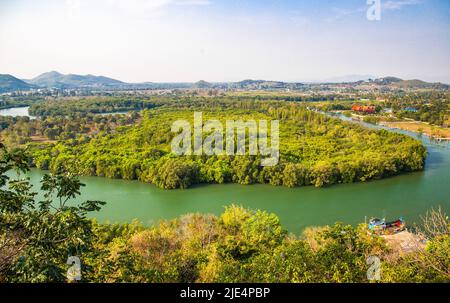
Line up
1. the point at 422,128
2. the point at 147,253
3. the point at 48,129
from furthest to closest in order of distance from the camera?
the point at 422,128 < the point at 48,129 < the point at 147,253

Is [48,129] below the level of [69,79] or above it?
below

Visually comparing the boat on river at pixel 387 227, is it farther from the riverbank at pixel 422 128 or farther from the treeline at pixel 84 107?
the treeline at pixel 84 107

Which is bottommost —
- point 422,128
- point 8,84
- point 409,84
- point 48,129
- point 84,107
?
point 422,128

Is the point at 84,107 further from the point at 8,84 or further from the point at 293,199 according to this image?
the point at 8,84

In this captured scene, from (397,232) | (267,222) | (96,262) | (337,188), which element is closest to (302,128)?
(337,188)

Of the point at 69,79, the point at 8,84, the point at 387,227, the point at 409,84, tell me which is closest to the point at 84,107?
the point at 8,84

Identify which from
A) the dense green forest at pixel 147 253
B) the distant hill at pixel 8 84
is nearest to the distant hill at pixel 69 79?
the distant hill at pixel 8 84
